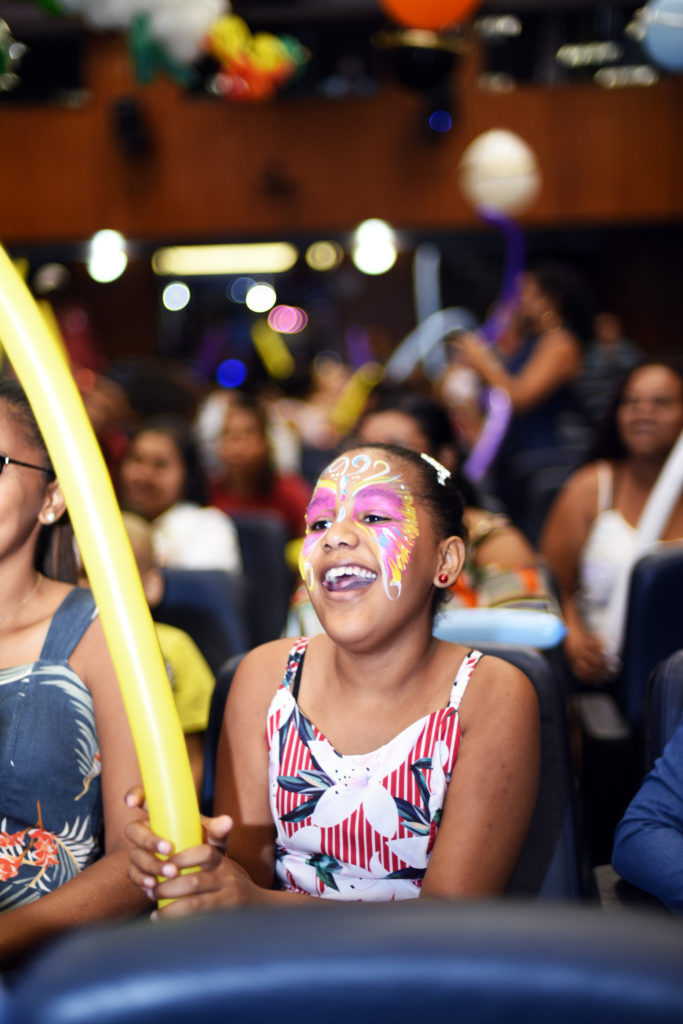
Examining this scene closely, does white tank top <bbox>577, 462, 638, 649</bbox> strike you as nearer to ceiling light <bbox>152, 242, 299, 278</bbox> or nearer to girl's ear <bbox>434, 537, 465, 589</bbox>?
girl's ear <bbox>434, 537, 465, 589</bbox>

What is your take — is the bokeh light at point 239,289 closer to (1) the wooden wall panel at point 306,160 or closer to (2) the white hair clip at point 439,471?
(1) the wooden wall panel at point 306,160

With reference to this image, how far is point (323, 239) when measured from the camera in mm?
6949

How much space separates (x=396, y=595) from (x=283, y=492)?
2.31m

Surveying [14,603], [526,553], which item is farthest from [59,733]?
[526,553]

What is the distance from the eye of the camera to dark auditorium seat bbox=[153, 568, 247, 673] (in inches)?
79.6

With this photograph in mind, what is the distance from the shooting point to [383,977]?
395 mm

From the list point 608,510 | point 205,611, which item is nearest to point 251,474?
point 608,510

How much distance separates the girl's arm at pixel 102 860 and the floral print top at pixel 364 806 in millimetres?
179

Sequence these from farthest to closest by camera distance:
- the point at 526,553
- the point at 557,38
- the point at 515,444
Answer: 1. the point at 557,38
2. the point at 515,444
3. the point at 526,553

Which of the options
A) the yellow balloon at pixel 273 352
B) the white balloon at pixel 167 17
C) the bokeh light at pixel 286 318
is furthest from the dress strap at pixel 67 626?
the bokeh light at pixel 286 318

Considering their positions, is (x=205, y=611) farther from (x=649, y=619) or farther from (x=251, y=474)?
(x=251, y=474)

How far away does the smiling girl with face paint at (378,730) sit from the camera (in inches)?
43.9

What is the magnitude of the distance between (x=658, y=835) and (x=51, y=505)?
0.80m

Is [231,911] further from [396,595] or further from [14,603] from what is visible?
[14,603]
